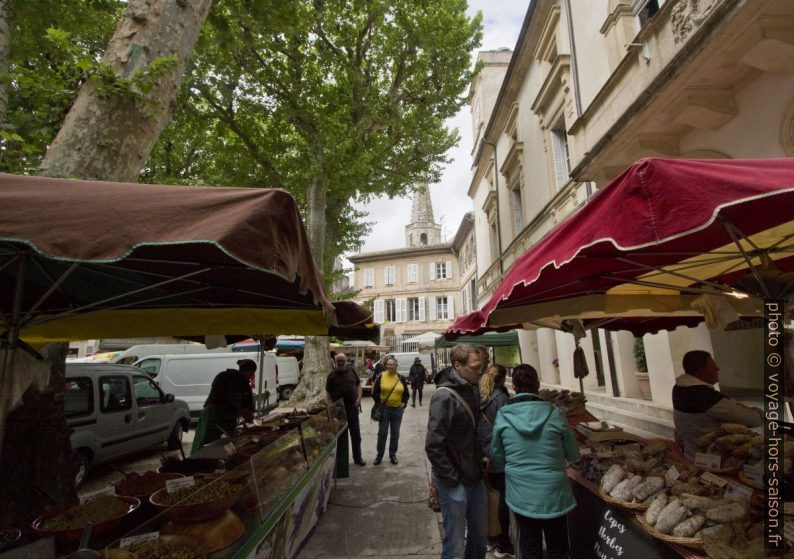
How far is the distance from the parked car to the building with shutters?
26.2 m

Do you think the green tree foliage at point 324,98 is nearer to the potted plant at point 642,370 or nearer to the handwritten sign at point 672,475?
the potted plant at point 642,370

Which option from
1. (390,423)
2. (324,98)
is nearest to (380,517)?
(390,423)

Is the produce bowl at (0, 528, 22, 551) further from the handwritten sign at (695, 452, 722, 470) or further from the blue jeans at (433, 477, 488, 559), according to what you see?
the handwritten sign at (695, 452, 722, 470)

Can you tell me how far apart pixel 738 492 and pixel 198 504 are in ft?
9.93

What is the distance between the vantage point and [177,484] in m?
2.46

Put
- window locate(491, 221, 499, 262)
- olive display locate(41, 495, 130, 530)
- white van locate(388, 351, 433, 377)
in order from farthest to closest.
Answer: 1. white van locate(388, 351, 433, 377)
2. window locate(491, 221, 499, 262)
3. olive display locate(41, 495, 130, 530)

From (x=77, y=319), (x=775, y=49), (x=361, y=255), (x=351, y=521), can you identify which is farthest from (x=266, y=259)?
(x=361, y=255)

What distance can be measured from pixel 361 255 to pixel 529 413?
37721mm

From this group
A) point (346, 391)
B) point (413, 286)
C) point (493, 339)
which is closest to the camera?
point (346, 391)

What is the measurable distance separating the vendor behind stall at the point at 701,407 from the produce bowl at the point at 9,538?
4285mm

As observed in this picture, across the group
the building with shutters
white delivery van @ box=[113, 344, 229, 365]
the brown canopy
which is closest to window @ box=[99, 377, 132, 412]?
the brown canopy

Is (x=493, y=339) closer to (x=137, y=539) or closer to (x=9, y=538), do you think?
(x=137, y=539)

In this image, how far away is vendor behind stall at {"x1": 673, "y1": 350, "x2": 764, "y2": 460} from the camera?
315 centimetres

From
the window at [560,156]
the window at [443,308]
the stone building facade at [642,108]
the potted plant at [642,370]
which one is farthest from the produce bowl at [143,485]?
the window at [443,308]
